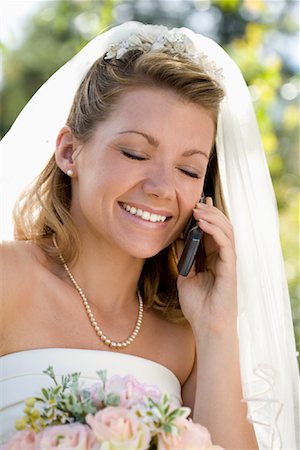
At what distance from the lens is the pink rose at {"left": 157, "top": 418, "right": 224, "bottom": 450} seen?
A: 197cm

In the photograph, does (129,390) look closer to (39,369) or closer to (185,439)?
(185,439)

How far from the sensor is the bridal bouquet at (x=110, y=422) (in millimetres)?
1928

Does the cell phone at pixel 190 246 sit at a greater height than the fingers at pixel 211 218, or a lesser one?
lesser

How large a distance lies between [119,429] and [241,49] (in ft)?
19.4

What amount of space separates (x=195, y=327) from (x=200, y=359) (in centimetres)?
12

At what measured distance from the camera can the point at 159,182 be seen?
9.18 feet

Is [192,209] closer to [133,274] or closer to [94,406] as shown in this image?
[133,274]

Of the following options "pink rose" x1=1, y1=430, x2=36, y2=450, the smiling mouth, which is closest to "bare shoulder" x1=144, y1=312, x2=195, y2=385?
the smiling mouth

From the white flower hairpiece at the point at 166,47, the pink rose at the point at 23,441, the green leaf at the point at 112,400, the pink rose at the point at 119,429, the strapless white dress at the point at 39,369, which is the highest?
the white flower hairpiece at the point at 166,47

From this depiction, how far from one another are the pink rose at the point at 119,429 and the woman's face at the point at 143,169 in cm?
100

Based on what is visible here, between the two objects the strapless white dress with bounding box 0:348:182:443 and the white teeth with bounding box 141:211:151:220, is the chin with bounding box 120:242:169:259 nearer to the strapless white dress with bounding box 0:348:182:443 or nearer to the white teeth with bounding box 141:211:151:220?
the white teeth with bounding box 141:211:151:220

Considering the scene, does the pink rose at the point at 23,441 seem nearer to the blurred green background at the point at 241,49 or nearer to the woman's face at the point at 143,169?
the woman's face at the point at 143,169

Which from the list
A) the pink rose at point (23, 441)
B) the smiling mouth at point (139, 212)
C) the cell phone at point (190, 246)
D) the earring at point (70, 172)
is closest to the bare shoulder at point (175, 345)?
the cell phone at point (190, 246)

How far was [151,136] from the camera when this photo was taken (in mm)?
2801
